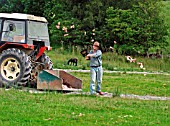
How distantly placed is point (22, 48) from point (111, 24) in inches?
939

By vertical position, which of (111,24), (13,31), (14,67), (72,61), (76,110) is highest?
(111,24)

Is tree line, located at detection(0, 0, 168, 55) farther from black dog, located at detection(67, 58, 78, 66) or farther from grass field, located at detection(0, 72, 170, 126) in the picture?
grass field, located at detection(0, 72, 170, 126)

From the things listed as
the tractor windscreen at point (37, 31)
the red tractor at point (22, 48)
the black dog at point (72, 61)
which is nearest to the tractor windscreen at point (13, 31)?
the red tractor at point (22, 48)

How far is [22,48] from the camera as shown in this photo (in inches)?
761

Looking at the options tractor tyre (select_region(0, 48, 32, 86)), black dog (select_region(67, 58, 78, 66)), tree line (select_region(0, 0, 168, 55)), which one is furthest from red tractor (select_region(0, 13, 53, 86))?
tree line (select_region(0, 0, 168, 55))

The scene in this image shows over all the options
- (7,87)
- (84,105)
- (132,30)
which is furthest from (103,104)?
(132,30)

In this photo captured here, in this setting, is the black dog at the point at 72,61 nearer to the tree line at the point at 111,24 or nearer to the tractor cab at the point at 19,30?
the tree line at the point at 111,24

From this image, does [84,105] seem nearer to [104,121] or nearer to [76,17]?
[104,121]

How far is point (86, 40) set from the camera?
46.2 m

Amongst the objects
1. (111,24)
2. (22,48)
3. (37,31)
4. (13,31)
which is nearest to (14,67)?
(22,48)

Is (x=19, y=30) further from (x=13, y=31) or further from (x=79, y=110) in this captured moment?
(x=79, y=110)

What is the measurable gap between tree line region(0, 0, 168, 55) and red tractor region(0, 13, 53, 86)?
21513 mm

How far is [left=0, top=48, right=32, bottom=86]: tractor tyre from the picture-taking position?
1814cm

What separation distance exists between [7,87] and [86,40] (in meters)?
28.8
